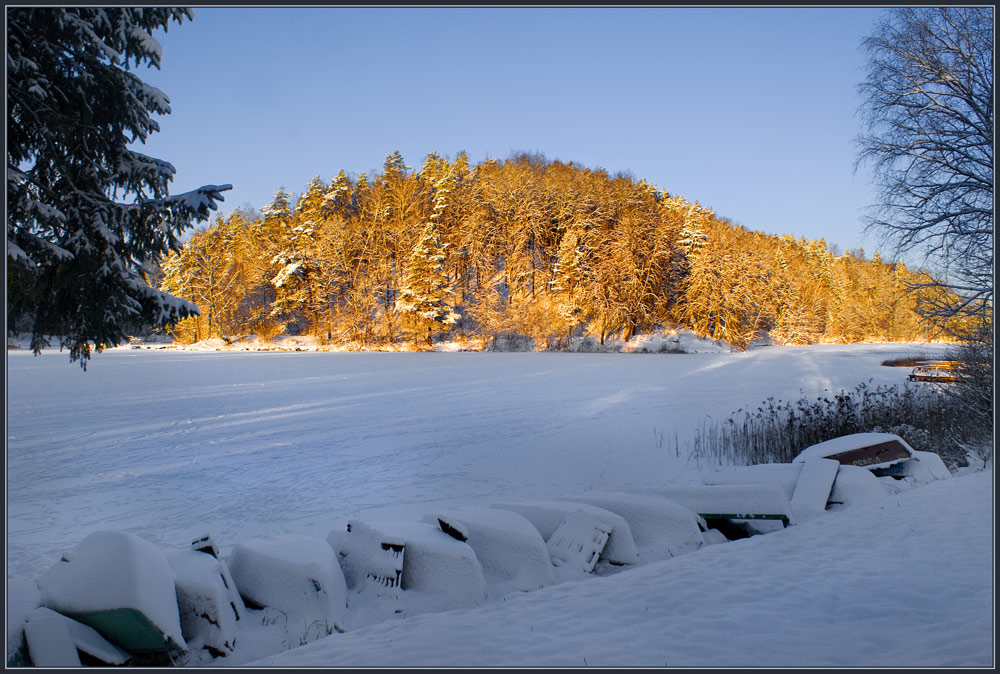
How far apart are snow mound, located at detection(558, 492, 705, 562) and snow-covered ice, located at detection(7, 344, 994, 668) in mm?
172

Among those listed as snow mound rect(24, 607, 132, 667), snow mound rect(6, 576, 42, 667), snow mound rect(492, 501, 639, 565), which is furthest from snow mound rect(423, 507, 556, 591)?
snow mound rect(6, 576, 42, 667)

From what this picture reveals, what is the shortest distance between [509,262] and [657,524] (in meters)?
32.9

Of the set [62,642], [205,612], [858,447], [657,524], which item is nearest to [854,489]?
[858,447]

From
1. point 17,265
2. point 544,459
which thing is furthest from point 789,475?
point 17,265

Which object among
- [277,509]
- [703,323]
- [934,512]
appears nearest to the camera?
[934,512]

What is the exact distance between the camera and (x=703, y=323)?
37.4 meters

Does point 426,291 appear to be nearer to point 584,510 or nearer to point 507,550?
point 584,510

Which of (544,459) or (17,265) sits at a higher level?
(17,265)

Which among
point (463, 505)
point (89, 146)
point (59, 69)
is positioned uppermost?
point (59, 69)

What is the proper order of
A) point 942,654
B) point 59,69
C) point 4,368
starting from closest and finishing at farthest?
point 942,654, point 4,368, point 59,69

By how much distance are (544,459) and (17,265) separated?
19.1 ft

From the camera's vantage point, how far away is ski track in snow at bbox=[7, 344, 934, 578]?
5195 mm

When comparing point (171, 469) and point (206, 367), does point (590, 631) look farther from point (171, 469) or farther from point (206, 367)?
point (206, 367)

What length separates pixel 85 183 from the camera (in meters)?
4.38
